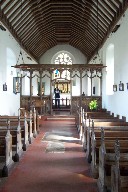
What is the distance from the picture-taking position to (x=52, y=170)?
253 inches

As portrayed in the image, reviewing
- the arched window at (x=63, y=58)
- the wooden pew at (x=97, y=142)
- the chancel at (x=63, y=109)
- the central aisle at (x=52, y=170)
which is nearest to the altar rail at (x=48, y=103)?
the chancel at (x=63, y=109)

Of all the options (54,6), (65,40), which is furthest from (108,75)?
(65,40)

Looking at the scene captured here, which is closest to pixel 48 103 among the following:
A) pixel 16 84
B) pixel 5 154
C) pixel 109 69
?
pixel 16 84

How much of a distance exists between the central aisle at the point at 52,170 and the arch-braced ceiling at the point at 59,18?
568 cm

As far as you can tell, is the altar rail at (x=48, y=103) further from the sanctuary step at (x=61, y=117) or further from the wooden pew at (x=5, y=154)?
the wooden pew at (x=5, y=154)

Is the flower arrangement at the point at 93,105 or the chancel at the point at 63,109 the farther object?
the flower arrangement at the point at 93,105

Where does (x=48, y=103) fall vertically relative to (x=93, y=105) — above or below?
above

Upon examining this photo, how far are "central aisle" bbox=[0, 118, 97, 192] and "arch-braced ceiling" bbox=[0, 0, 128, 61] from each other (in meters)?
5.68

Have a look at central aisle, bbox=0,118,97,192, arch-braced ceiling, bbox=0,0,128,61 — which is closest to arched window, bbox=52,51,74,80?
arch-braced ceiling, bbox=0,0,128,61

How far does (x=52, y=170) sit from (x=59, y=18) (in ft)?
40.9

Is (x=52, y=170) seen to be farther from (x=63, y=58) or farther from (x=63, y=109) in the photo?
(x=63, y=58)

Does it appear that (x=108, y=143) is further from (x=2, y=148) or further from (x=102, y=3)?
(x=102, y=3)

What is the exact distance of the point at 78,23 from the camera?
57.7ft

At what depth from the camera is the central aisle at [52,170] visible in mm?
5281
